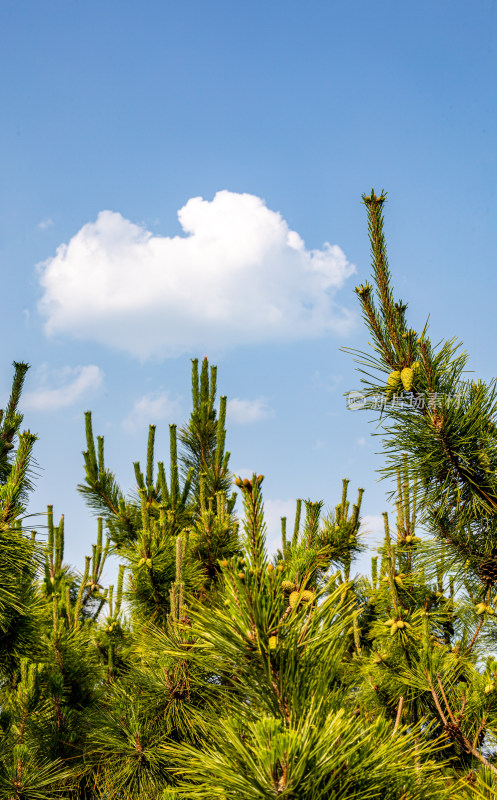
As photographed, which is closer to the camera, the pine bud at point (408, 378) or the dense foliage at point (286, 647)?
the dense foliage at point (286, 647)

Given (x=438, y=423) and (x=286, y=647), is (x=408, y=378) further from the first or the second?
(x=286, y=647)

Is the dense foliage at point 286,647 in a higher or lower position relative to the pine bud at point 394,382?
lower

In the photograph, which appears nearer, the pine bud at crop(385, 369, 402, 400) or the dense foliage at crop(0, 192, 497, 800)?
the dense foliage at crop(0, 192, 497, 800)

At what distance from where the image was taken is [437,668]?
143 inches

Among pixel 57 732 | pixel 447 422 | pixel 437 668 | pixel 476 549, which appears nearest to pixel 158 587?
pixel 57 732

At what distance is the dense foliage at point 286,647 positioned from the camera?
1.37 m

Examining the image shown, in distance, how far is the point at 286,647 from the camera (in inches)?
54.6

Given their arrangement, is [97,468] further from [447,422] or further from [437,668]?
[447,422]

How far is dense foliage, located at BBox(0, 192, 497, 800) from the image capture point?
4.51ft

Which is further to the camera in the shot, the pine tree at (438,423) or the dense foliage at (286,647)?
the pine tree at (438,423)

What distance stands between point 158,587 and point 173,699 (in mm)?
1462

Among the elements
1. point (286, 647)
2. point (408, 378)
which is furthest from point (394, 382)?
point (286, 647)

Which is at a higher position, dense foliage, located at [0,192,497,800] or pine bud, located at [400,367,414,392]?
pine bud, located at [400,367,414,392]

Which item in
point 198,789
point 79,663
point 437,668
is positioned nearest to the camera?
point 198,789
